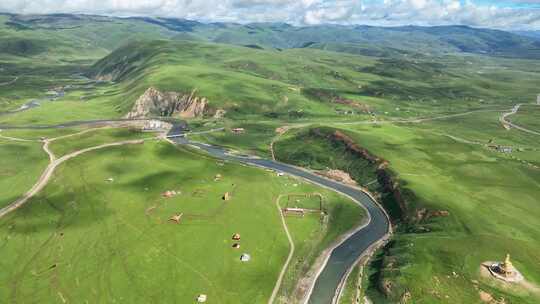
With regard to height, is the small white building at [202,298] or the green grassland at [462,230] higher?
the green grassland at [462,230]

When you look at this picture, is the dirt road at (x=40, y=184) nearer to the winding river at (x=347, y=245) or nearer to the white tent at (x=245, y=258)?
the white tent at (x=245, y=258)

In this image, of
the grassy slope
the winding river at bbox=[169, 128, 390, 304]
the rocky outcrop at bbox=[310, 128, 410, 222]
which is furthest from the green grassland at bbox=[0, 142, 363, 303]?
the grassy slope

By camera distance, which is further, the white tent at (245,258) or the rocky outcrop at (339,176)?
the rocky outcrop at (339,176)


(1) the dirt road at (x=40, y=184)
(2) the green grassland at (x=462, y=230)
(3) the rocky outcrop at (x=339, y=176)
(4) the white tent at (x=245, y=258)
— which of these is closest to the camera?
(2) the green grassland at (x=462, y=230)

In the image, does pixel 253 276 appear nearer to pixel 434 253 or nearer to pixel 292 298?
pixel 292 298

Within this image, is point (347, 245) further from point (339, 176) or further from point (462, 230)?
point (339, 176)

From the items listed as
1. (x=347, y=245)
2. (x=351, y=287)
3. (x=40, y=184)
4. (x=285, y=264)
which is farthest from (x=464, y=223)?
(x=40, y=184)

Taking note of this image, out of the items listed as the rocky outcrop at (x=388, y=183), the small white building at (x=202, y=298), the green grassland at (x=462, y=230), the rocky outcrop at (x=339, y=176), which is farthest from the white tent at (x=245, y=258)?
the rocky outcrop at (x=339, y=176)

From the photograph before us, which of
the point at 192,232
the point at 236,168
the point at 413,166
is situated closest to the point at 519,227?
the point at 413,166

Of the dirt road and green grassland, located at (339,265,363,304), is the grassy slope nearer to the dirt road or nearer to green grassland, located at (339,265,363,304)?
green grassland, located at (339,265,363,304)
